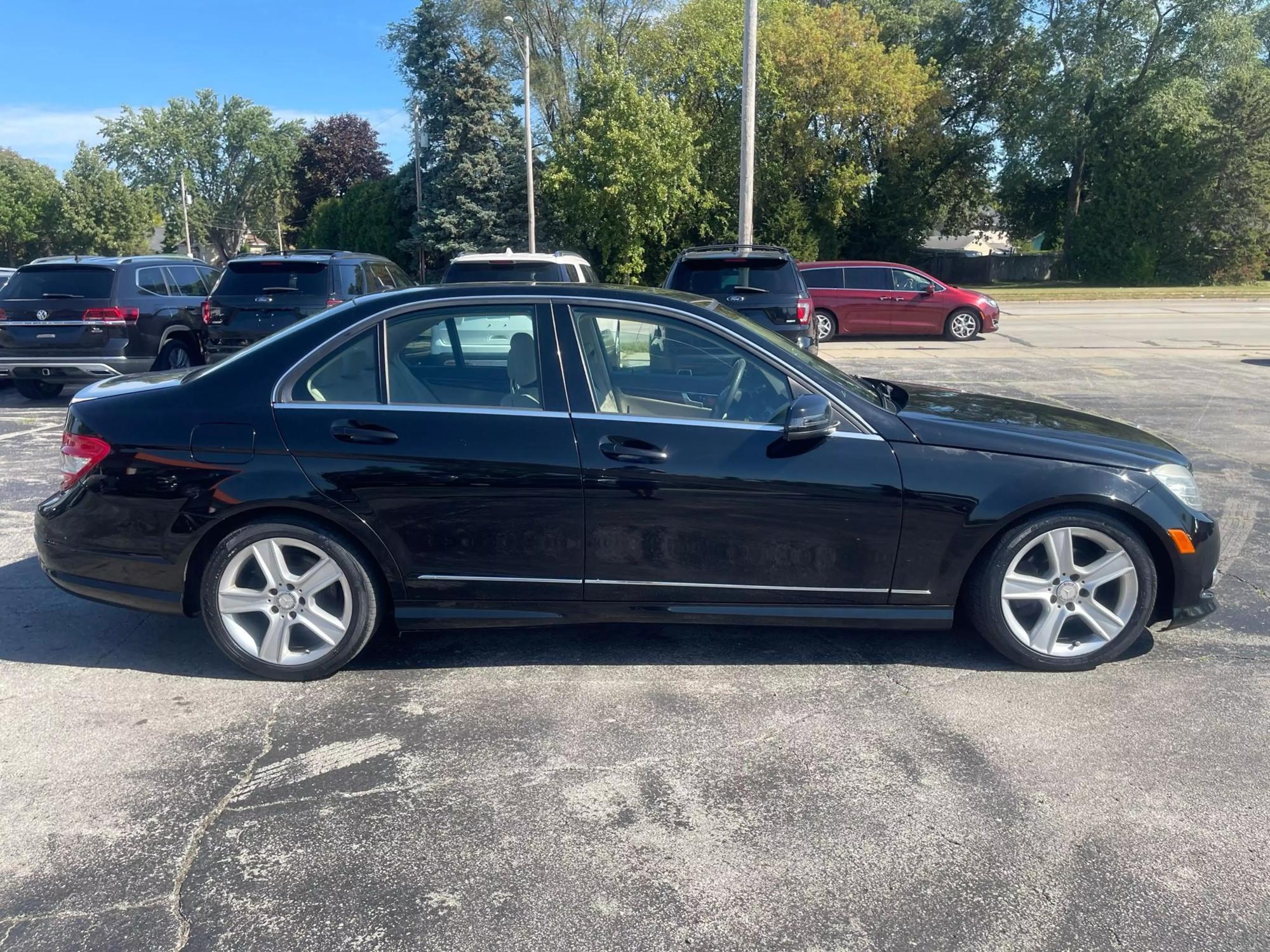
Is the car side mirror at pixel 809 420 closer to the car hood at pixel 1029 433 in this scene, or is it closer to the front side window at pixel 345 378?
the car hood at pixel 1029 433

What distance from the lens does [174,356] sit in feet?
39.8

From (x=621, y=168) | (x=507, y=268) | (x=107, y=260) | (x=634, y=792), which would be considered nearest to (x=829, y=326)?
(x=507, y=268)

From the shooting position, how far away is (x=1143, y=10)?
39.4 meters

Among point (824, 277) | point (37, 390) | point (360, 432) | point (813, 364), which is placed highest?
point (824, 277)

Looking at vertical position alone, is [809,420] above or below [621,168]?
below

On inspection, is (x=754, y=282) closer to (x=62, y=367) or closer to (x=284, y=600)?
(x=62, y=367)

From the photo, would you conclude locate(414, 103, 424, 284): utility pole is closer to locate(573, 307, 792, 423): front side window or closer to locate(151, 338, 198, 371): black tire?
locate(151, 338, 198, 371): black tire

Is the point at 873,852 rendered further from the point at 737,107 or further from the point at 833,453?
the point at 737,107

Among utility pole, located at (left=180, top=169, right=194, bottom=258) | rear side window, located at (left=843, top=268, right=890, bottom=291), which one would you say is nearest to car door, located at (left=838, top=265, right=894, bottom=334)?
rear side window, located at (left=843, top=268, right=890, bottom=291)

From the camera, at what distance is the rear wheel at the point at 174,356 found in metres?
11.9

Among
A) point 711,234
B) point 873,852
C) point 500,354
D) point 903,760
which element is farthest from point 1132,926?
point 711,234

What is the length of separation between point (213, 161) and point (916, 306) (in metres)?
88.3

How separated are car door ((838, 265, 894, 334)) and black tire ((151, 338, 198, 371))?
12324mm

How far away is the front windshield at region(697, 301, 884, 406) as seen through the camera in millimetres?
4336
